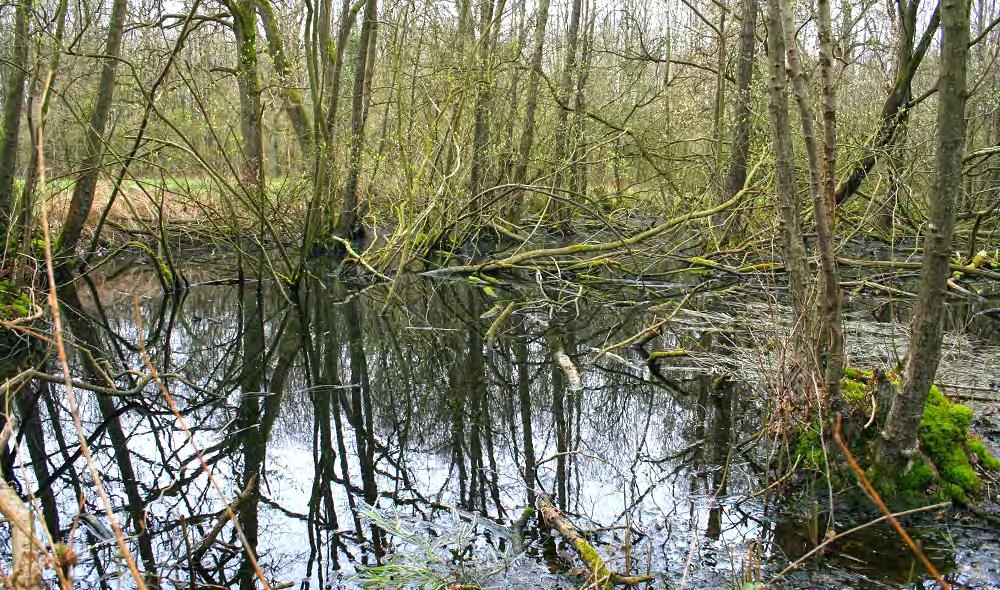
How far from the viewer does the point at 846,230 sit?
40.8 ft

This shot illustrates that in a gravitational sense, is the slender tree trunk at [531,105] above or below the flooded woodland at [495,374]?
above

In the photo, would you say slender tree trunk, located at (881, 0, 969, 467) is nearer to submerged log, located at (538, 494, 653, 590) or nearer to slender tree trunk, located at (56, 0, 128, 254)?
submerged log, located at (538, 494, 653, 590)

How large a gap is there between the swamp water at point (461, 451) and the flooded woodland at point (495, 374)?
1.0 inches

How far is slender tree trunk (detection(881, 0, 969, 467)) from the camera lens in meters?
3.14

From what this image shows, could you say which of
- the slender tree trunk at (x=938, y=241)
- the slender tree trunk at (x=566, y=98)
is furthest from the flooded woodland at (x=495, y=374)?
the slender tree trunk at (x=566, y=98)

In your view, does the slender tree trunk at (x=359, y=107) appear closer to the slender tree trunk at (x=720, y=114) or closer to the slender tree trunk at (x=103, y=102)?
the slender tree trunk at (x=103, y=102)

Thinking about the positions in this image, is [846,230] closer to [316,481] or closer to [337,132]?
[337,132]

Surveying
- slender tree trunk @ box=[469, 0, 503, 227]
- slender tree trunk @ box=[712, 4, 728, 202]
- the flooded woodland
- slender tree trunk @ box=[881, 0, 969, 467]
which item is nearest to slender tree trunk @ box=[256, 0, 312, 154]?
the flooded woodland

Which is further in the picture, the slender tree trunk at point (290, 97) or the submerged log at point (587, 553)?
the slender tree trunk at point (290, 97)

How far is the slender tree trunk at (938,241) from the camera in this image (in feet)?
10.3

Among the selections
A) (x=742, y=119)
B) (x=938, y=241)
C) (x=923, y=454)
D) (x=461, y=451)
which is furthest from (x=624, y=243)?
(x=938, y=241)

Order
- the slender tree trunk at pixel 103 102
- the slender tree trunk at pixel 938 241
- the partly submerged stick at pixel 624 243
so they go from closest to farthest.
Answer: the slender tree trunk at pixel 938 241
the slender tree trunk at pixel 103 102
the partly submerged stick at pixel 624 243

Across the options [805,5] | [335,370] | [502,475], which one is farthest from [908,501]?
[805,5]

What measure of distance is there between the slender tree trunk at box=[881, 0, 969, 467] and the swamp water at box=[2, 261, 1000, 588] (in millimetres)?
479
